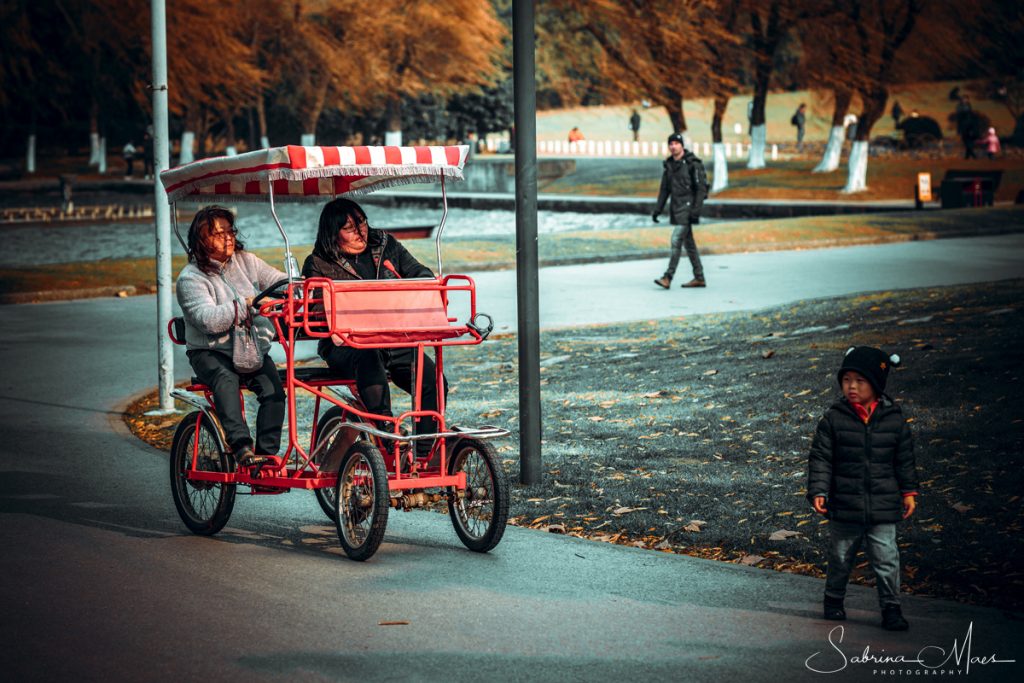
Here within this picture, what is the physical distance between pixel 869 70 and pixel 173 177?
38132mm

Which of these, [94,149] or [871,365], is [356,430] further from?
[94,149]

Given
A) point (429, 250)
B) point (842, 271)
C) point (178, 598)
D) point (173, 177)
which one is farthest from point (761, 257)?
point (178, 598)

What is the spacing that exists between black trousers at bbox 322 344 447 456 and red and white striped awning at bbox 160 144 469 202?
36.0 inches

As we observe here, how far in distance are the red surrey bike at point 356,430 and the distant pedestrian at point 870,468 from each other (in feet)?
5.76

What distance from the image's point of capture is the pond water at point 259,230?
93.4ft

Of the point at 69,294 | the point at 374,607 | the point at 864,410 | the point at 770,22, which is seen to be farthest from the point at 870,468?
the point at 770,22

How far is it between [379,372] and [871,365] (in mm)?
2634

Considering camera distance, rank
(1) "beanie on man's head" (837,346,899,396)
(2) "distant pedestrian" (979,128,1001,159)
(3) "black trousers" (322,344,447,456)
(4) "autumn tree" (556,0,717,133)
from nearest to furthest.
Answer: (1) "beanie on man's head" (837,346,899,396)
(3) "black trousers" (322,344,447,456)
(4) "autumn tree" (556,0,717,133)
(2) "distant pedestrian" (979,128,1001,159)

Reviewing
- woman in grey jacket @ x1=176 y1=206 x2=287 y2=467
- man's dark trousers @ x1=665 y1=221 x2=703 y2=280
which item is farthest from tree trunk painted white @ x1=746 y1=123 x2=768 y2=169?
woman in grey jacket @ x1=176 y1=206 x2=287 y2=467

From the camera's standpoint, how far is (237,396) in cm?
745

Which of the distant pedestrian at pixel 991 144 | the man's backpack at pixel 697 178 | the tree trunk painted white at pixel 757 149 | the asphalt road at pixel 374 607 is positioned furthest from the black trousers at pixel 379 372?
the distant pedestrian at pixel 991 144

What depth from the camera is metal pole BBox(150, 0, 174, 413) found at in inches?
456

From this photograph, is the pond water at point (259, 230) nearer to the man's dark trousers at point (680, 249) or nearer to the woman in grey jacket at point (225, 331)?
the man's dark trousers at point (680, 249)
